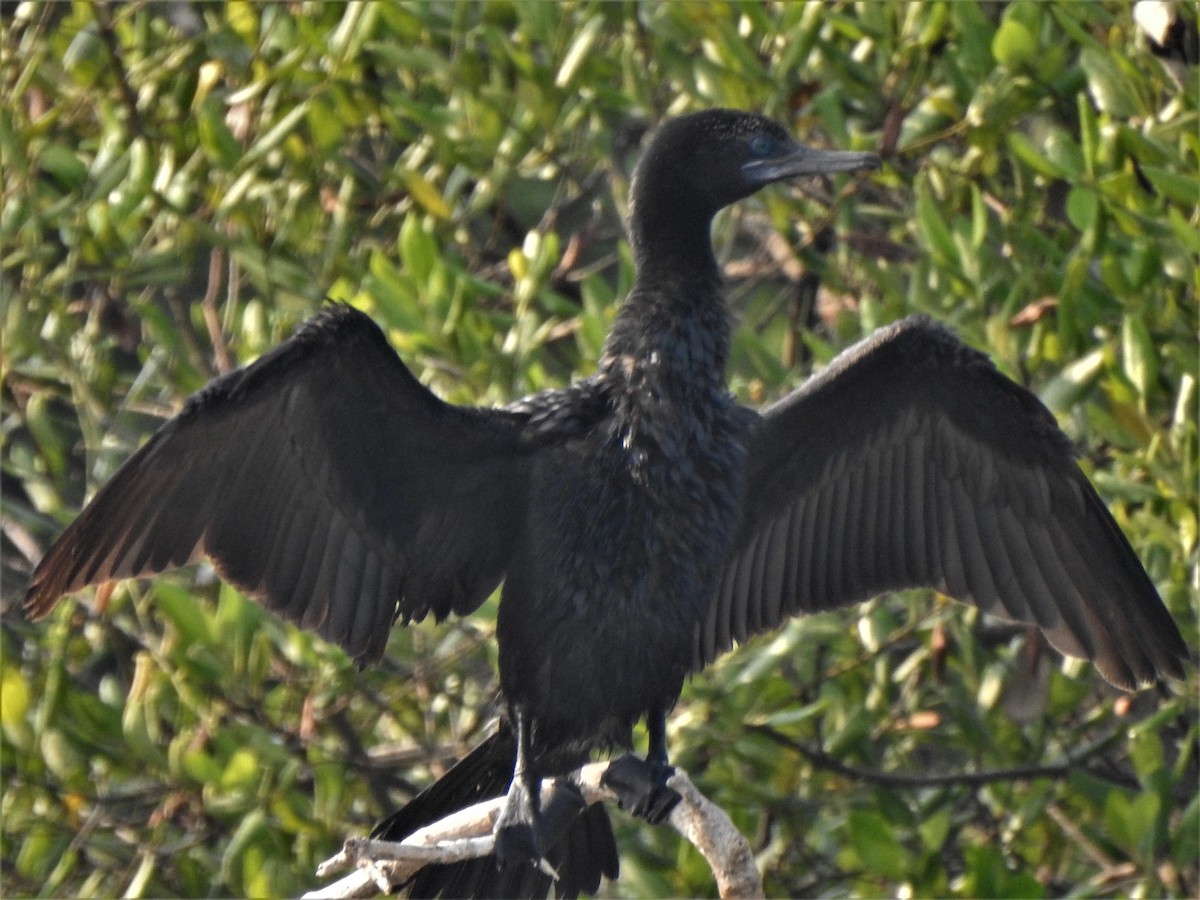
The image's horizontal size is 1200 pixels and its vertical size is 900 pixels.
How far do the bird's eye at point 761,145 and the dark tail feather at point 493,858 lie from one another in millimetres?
1399

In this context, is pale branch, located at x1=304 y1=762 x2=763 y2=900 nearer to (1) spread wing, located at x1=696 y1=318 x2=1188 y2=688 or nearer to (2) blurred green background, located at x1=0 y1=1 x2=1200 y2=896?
(1) spread wing, located at x1=696 y1=318 x2=1188 y2=688

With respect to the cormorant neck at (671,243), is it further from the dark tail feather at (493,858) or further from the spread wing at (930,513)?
the dark tail feather at (493,858)

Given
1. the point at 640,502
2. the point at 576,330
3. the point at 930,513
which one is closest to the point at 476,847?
the point at 640,502

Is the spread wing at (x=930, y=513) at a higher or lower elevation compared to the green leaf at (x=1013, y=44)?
lower

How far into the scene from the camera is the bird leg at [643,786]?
4.51 metres

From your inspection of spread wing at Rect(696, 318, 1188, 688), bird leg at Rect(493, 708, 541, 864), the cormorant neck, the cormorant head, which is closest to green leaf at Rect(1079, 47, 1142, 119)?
the cormorant head

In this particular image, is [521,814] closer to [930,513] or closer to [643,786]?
[643,786]

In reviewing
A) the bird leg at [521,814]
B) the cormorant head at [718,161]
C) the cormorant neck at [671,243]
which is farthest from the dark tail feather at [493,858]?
the cormorant head at [718,161]

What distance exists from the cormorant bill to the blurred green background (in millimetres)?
310

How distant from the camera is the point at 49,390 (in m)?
6.09

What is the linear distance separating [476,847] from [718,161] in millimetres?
1661

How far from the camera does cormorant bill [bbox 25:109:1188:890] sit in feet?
14.9

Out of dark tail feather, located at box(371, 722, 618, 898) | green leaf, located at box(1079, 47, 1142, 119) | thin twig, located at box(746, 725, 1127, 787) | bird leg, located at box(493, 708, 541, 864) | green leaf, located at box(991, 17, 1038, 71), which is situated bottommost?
thin twig, located at box(746, 725, 1127, 787)

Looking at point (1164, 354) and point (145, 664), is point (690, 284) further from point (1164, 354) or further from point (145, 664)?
point (145, 664)
